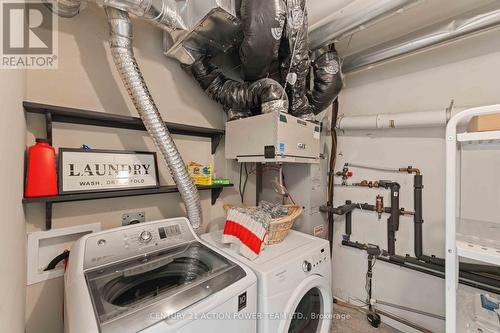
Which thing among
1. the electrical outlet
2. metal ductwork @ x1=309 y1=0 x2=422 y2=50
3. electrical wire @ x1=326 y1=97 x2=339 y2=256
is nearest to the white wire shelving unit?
metal ductwork @ x1=309 y1=0 x2=422 y2=50

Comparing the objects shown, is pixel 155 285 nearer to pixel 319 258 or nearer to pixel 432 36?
pixel 319 258

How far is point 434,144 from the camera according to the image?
61.7 inches

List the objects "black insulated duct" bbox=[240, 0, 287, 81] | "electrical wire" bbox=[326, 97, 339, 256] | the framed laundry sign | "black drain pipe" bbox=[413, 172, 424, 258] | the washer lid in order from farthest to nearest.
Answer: "electrical wire" bbox=[326, 97, 339, 256]
"black drain pipe" bbox=[413, 172, 424, 258]
"black insulated duct" bbox=[240, 0, 287, 81]
the framed laundry sign
the washer lid

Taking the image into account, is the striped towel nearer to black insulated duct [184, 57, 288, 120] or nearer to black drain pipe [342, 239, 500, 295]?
black insulated duct [184, 57, 288, 120]

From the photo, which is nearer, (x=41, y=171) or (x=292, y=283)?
(x=41, y=171)

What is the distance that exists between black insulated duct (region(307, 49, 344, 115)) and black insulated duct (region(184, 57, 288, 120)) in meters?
0.39

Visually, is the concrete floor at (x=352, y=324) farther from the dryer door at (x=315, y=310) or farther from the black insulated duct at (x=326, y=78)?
the black insulated duct at (x=326, y=78)

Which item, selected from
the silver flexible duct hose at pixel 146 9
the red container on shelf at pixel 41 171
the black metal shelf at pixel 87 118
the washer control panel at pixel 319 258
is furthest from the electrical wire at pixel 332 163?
the red container on shelf at pixel 41 171

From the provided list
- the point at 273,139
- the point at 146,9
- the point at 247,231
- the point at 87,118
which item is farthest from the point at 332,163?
the point at 87,118

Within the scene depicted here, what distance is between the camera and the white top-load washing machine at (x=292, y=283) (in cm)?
95

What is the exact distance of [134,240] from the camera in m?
1.07

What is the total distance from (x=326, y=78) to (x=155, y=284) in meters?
1.70

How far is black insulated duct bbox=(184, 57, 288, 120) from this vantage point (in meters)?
1.34

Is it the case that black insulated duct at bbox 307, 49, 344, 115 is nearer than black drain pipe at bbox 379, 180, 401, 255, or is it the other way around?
black insulated duct at bbox 307, 49, 344, 115
